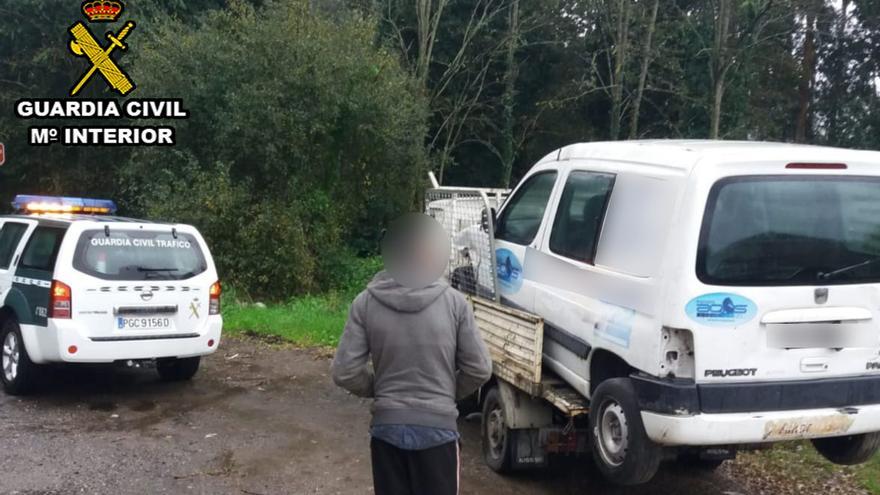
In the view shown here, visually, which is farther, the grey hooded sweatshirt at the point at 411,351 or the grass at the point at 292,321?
the grass at the point at 292,321

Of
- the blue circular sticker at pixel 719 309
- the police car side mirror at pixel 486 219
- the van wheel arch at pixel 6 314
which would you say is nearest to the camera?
the blue circular sticker at pixel 719 309

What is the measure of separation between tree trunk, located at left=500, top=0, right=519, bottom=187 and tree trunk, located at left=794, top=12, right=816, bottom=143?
9581 millimetres

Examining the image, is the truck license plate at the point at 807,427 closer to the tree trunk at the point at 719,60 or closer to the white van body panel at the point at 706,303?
the white van body panel at the point at 706,303

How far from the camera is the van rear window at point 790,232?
454 centimetres

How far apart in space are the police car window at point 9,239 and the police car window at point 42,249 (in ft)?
1.37

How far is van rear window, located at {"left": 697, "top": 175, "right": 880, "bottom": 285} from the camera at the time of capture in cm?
454

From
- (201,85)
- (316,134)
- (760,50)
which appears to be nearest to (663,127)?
(760,50)

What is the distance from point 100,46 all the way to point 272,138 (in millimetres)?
7666

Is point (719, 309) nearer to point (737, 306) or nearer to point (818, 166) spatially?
point (737, 306)

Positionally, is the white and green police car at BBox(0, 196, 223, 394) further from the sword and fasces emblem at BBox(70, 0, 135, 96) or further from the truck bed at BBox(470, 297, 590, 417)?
the sword and fasces emblem at BBox(70, 0, 135, 96)

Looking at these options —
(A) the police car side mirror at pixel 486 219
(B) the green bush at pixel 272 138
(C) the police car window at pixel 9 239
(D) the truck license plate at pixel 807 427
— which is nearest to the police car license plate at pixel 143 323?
(C) the police car window at pixel 9 239

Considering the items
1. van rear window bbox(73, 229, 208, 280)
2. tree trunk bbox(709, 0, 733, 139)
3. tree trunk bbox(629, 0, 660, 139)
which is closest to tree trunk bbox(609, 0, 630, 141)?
tree trunk bbox(629, 0, 660, 139)

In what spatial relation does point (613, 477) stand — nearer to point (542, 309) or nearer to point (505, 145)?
point (542, 309)

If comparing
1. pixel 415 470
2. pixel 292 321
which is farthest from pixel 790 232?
pixel 292 321
